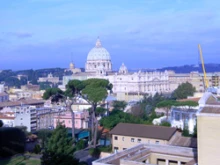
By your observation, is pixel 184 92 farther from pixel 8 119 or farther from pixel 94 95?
pixel 94 95

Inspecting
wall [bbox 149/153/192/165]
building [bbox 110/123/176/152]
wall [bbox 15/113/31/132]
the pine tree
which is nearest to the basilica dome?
wall [bbox 15/113/31/132]

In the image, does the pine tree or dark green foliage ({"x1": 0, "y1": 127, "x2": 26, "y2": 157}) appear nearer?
the pine tree

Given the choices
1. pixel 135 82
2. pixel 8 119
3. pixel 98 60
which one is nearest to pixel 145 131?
pixel 8 119

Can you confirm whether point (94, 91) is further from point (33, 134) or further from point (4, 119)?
point (4, 119)

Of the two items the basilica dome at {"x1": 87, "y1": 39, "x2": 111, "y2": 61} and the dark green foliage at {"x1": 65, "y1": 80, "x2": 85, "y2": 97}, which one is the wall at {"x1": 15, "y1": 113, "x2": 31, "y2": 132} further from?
the basilica dome at {"x1": 87, "y1": 39, "x2": 111, "y2": 61}

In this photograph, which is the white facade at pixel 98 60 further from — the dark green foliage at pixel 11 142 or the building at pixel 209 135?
the building at pixel 209 135

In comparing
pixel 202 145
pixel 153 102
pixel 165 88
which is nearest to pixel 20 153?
pixel 202 145

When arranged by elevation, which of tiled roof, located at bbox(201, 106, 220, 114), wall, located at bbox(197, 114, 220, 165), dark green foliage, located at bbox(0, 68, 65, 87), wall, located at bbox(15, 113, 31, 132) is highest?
dark green foliage, located at bbox(0, 68, 65, 87)
